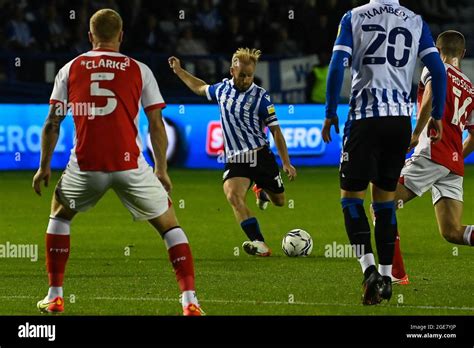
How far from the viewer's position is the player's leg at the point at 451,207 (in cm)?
1001

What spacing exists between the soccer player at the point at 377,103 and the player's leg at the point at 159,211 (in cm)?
131

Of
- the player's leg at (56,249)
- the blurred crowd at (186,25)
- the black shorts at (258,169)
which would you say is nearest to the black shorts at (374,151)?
the player's leg at (56,249)

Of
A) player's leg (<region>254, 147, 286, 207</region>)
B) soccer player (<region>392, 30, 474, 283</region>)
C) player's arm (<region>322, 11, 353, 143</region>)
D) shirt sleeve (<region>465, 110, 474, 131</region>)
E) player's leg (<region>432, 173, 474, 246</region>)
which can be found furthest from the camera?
player's leg (<region>254, 147, 286, 207</region>)

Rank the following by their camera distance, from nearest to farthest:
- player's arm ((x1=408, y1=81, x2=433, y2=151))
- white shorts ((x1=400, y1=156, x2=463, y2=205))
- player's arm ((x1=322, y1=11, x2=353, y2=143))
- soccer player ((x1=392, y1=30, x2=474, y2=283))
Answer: player's arm ((x1=322, y1=11, x2=353, y2=143)) < player's arm ((x1=408, y1=81, x2=433, y2=151)) < soccer player ((x1=392, y1=30, x2=474, y2=283)) < white shorts ((x1=400, y1=156, x2=463, y2=205))

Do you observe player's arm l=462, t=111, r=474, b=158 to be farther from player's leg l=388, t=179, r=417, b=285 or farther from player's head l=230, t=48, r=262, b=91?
player's head l=230, t=48, r=262, b=91

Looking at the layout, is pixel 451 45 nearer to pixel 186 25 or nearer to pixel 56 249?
pixel 56 249

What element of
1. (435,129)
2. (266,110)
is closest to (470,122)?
(435,129)

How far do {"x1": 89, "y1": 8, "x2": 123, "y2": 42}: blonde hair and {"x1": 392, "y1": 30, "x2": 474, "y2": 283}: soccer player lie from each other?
110 inches

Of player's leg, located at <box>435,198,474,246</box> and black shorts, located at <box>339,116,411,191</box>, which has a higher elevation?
black shorts, located at <box>339,116,411,191</box>

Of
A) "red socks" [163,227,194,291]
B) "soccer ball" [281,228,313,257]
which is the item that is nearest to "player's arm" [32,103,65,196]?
"red socks" [163,227,194,291]

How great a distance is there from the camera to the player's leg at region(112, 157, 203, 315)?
7.65 metres
